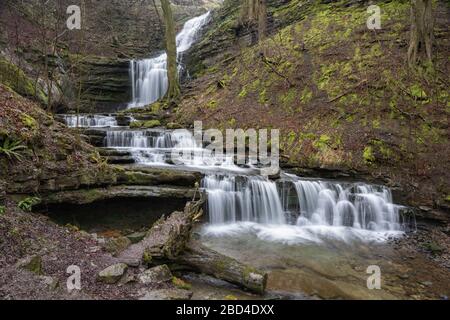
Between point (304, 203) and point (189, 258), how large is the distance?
15.1 ft

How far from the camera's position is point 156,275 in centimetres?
448

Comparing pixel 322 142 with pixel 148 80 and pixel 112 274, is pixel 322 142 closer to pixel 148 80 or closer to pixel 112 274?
pixel 112 274

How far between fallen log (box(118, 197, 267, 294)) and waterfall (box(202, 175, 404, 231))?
3.06m

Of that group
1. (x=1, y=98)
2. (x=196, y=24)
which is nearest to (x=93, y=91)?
(x=196, y=24)

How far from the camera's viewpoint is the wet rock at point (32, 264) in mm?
4051

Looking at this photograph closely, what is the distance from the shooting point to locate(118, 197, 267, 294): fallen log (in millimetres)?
4789

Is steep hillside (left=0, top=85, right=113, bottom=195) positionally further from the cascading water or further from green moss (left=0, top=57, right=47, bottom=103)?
green moss (left=0, top=57, right=47, bottom=103)

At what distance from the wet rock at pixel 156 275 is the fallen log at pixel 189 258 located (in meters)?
0.25

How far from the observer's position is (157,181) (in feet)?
26.3

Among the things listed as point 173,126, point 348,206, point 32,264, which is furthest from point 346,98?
point 32,264
